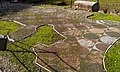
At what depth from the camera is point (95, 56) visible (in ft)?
32.8

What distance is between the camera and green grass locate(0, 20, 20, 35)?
13266mm

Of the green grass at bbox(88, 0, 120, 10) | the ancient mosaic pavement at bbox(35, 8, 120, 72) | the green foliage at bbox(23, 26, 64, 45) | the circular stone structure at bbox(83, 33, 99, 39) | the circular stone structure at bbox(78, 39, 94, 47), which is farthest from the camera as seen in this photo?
the green grass at bbox(88, 0, 120, 10)

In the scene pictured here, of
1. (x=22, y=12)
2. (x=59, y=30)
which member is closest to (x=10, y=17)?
(x=22, y=12)

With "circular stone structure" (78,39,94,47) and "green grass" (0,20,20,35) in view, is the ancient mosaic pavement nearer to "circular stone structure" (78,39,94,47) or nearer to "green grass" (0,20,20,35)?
"circular stone structure" (78,39,94,47)

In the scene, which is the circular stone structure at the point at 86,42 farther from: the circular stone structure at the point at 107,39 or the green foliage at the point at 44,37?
the green foliage at the point at 44,37

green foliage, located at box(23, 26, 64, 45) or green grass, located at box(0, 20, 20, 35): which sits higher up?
green grass, located at box(0, 20, 20, 35)

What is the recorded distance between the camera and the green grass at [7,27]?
13266 millimetres

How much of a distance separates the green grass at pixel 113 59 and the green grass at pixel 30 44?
2.96m

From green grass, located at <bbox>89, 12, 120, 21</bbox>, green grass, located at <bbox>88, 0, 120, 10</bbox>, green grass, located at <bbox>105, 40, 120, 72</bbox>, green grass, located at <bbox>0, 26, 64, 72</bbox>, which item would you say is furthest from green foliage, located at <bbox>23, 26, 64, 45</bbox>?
green grass, located at <bbox>88, 0, 120, 10</bbox>

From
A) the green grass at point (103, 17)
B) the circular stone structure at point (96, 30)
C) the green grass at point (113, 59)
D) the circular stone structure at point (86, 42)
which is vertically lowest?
the green grass at point (113, 59)

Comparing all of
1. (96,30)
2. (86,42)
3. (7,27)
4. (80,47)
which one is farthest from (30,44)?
(96,30)

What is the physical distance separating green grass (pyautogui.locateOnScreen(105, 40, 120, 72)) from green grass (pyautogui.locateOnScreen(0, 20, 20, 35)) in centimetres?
631

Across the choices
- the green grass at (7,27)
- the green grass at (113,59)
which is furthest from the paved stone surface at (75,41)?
the green grass at (7,27)

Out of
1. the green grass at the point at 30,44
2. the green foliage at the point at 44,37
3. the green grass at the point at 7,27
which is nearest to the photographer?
the green grass at the point at 30,44
